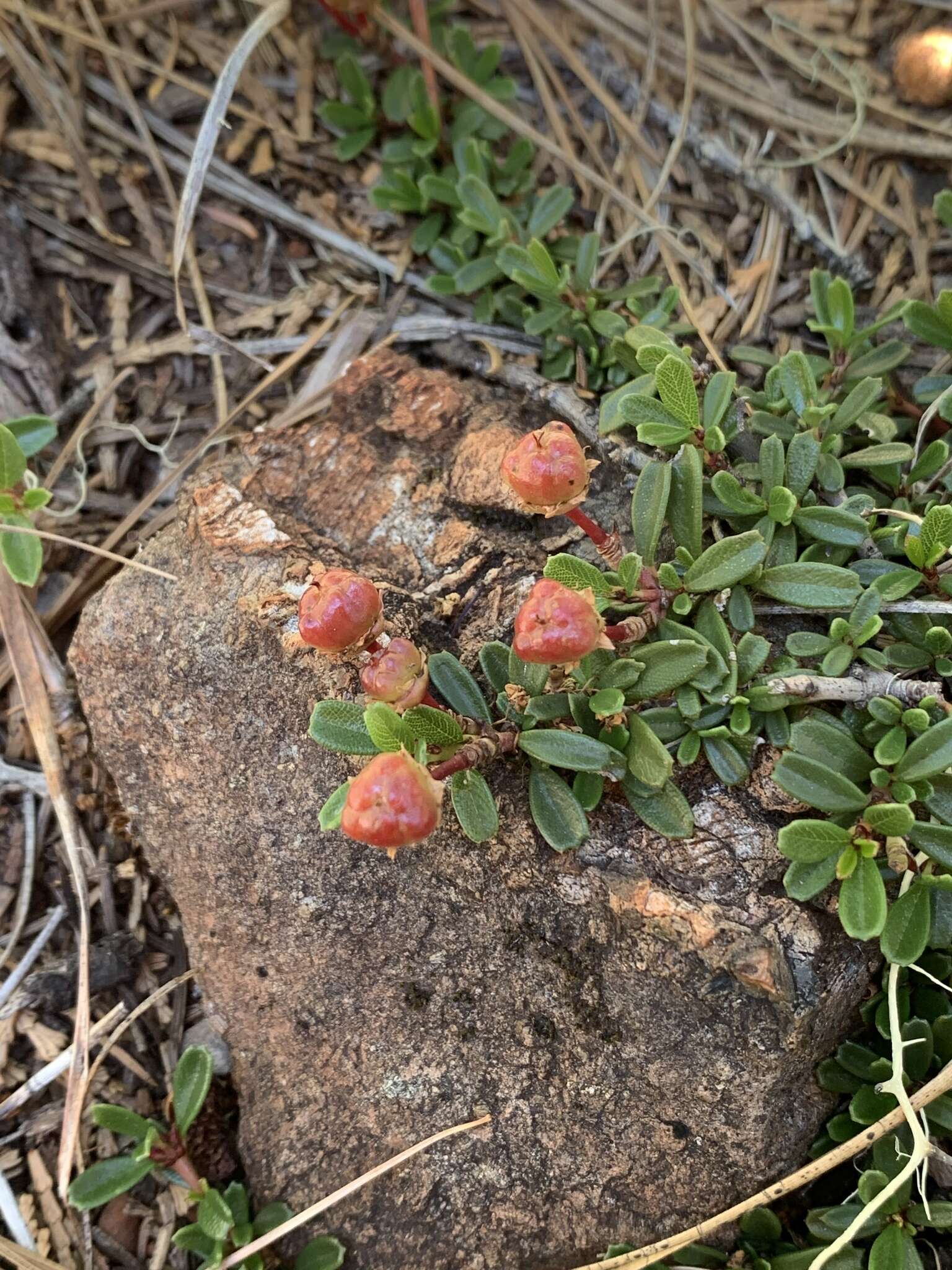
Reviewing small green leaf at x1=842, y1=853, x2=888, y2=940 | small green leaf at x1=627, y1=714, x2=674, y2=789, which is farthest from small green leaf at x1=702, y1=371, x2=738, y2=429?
small green leaf at x1=842, y1=853, x2=888, y2=940

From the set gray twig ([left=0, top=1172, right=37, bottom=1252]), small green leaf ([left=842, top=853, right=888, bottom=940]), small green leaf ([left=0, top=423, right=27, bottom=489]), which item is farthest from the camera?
small green leaf ([left=0, top=423, right=27, bottom=489])

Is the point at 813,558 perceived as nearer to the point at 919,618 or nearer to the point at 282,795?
the point at 919,618

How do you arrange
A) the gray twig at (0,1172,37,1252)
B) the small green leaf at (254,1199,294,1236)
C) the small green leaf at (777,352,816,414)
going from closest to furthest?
the small green leaf at (254,1199,294,1236) → the gray twig at (0,1172,37,1252) → the small green leaf at (777,352,816,414)

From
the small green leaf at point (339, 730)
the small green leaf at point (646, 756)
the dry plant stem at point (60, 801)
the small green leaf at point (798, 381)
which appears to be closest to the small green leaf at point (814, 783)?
the small green leaf at point (646, 756)

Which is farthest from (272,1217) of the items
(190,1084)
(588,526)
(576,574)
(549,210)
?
(549,210)

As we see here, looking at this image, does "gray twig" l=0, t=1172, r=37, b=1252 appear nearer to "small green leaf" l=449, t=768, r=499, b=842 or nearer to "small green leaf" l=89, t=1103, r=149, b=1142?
"small green leaf" l=89, t=1103, r=149, b=1142

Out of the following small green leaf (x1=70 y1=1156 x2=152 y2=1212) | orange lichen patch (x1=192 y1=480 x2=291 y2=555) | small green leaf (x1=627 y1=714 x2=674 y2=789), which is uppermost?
orange lichen patch (x1=192 y1=480 x2=291 y2=555)
